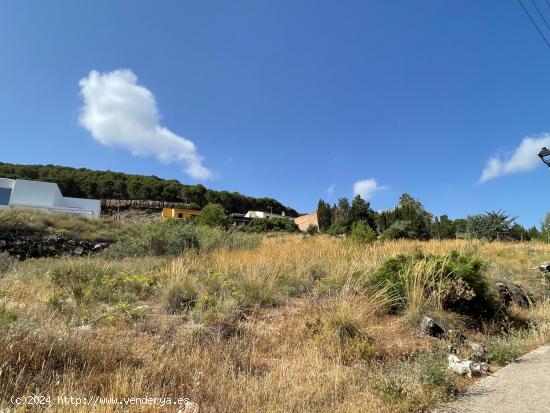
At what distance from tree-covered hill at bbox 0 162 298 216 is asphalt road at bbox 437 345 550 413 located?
76.7 metres

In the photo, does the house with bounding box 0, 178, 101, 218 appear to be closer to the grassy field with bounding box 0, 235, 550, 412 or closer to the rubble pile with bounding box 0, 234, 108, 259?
the rubble pile with bounding box 0, 234, 108, 259

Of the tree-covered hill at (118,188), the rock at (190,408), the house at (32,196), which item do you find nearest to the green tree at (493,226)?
the rock at (190,408)

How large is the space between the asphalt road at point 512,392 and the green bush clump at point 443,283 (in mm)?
1688

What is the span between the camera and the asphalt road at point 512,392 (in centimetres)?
296

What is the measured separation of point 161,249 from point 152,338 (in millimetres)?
8898

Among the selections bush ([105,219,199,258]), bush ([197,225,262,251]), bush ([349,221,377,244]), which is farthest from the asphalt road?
bush ([105,219,199,258])

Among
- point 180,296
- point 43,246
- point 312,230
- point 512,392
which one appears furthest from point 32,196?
point 512,392

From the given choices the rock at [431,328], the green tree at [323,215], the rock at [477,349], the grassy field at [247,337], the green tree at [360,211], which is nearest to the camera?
the grassy field at [247,337]

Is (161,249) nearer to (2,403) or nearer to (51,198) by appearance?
(2,403)

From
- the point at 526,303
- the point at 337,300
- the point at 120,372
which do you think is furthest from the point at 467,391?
the point at 526,303

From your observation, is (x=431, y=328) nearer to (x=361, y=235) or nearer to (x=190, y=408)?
(x=190, y=408)

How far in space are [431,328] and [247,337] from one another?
8.68ft

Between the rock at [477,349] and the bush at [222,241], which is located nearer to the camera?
the rock at [477,349]

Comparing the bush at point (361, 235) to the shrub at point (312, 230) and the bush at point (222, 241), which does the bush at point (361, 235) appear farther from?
the shrub at point (312, 230)
